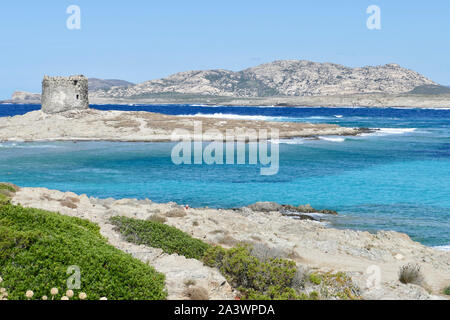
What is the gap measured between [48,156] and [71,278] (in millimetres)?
34769

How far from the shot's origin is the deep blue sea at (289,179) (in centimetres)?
2172

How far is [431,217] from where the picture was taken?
20562mm

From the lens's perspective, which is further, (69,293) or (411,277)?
(411,277)

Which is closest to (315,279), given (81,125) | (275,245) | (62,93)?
(275,245)

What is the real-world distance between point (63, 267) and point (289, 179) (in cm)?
2390

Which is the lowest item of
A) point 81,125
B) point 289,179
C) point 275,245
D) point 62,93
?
point 289,179

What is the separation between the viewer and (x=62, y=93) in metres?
56.0

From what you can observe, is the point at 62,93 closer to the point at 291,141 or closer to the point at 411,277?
the point at 291,141

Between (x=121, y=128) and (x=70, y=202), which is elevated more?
(x=121, y=128)

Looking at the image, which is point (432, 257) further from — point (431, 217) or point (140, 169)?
point (140, 169)

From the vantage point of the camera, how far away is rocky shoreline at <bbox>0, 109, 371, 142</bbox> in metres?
52.6

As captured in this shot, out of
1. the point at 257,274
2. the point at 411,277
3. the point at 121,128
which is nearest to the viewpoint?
the point at 257,274

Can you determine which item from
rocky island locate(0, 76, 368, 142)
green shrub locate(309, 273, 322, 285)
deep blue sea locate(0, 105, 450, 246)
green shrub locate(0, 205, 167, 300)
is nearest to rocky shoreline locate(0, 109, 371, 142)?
rocky island locate(0, 76, 368, 142)
